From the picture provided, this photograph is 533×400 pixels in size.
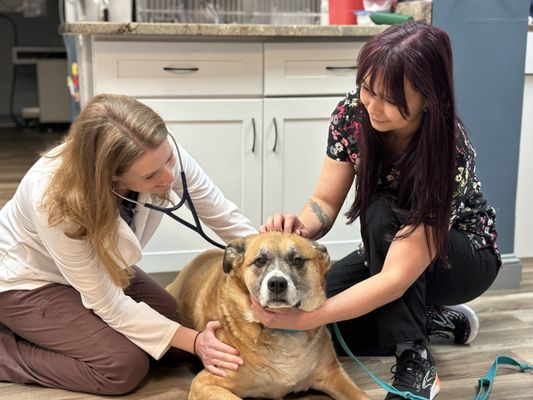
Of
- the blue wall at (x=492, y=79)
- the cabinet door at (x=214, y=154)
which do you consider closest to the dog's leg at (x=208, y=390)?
the cabinet door at (x=214, y=154)

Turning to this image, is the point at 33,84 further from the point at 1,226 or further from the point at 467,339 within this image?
the point at 467,339

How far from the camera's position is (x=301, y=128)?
2600 mm

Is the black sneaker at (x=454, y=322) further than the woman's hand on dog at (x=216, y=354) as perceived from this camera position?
Yes

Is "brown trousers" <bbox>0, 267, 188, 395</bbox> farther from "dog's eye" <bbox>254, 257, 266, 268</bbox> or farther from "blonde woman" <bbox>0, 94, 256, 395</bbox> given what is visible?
"dog's eye" <bbox>254, 257, 266, 268</bbox>

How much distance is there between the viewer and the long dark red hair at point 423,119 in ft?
4.66

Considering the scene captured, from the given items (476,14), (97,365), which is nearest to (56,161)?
(97,365)

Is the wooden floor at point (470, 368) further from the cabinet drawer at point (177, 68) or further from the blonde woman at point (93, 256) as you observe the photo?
the cabinet drawer at point (177, 68)

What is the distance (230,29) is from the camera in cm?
237

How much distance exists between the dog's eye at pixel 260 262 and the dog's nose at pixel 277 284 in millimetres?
83

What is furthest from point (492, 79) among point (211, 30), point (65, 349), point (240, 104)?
point (65, 349)

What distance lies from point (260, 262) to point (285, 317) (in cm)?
14

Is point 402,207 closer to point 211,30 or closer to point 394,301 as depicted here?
point 394,301

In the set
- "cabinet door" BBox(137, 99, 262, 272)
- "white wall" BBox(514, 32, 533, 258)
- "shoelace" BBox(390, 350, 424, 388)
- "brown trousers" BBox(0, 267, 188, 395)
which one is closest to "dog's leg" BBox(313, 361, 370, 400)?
"shoelace" BBox(390, 350, 424, 388)

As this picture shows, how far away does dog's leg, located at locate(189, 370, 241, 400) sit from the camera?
1.61 metres
